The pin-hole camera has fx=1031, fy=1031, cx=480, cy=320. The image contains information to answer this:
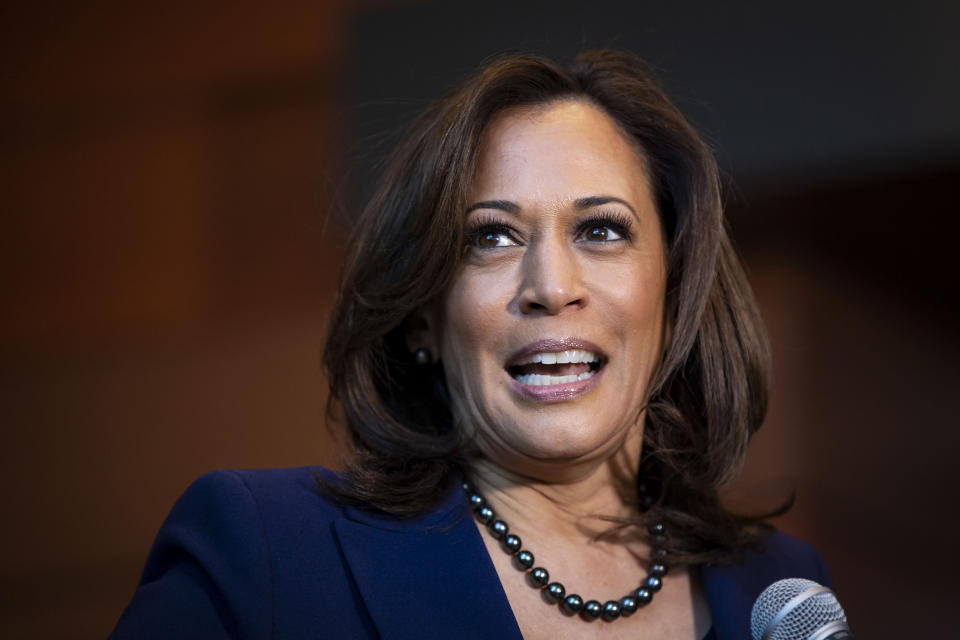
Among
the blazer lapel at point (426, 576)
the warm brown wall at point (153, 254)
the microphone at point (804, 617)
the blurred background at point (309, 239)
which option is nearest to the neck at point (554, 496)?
the blazer lapel at point (426, 576)

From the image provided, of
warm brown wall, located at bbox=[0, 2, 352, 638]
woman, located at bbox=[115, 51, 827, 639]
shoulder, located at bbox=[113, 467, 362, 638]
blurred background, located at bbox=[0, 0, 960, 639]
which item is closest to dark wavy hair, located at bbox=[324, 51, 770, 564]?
woman, located at bbox=[115, 51, 827, 639]

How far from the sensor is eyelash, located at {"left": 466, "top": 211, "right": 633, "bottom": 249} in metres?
1.74

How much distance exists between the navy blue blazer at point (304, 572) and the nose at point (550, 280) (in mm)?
373

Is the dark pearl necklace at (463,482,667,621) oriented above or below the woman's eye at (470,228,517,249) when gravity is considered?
below

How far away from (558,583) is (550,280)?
495 mm

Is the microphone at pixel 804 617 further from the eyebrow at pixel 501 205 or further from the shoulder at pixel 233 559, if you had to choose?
the eyebrow at pixel 501 205

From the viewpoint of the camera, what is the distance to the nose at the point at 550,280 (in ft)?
5.42

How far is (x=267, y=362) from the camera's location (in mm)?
3408

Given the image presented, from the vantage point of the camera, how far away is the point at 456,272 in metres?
1.76

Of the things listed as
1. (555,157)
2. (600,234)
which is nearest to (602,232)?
(600,234)

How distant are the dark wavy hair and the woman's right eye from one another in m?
0.03

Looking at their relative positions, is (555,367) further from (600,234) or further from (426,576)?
(426,576)

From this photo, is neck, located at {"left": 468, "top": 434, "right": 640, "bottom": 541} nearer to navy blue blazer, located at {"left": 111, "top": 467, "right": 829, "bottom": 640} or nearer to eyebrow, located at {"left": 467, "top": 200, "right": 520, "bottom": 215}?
navy blue blazer, located at {"left": 111, "top": 467, "right": 829, "bottom": 640}

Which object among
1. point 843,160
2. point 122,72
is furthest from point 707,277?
point 122,72
